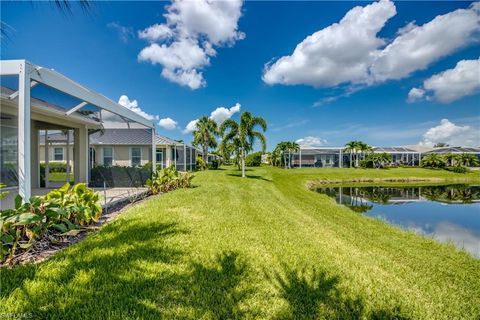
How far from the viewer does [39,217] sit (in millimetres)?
3666

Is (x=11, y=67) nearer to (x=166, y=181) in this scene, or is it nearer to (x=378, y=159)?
(x=166, y=181)

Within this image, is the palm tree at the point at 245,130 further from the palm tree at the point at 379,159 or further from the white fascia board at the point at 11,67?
the palm tree at the point at 379,159

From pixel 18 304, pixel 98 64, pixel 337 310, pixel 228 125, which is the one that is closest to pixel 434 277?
pixel 337 310

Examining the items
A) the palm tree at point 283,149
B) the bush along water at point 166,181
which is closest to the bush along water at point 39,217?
the bush along water at point 166,181

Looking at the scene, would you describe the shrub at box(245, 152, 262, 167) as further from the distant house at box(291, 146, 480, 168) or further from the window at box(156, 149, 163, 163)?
the window at box(156, 149, 163, 163)

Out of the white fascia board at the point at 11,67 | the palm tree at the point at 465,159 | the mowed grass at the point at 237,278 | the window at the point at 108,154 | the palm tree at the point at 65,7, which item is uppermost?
the white fascia board at the point at 11,67

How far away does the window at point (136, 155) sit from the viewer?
70.9 ft

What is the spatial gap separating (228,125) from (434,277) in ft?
60.5

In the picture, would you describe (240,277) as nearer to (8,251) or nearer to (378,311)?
(378,311)

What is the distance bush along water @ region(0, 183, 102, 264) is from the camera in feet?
11.6

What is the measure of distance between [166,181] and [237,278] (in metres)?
8.65

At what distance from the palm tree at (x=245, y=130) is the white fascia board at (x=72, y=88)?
500 inches

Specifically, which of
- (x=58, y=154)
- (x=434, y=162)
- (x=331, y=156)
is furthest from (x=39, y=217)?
(x=434, y=162)

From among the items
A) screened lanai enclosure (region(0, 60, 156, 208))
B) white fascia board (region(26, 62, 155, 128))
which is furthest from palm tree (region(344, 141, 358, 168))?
white fascia board (region(26, 62, 155, 128))
